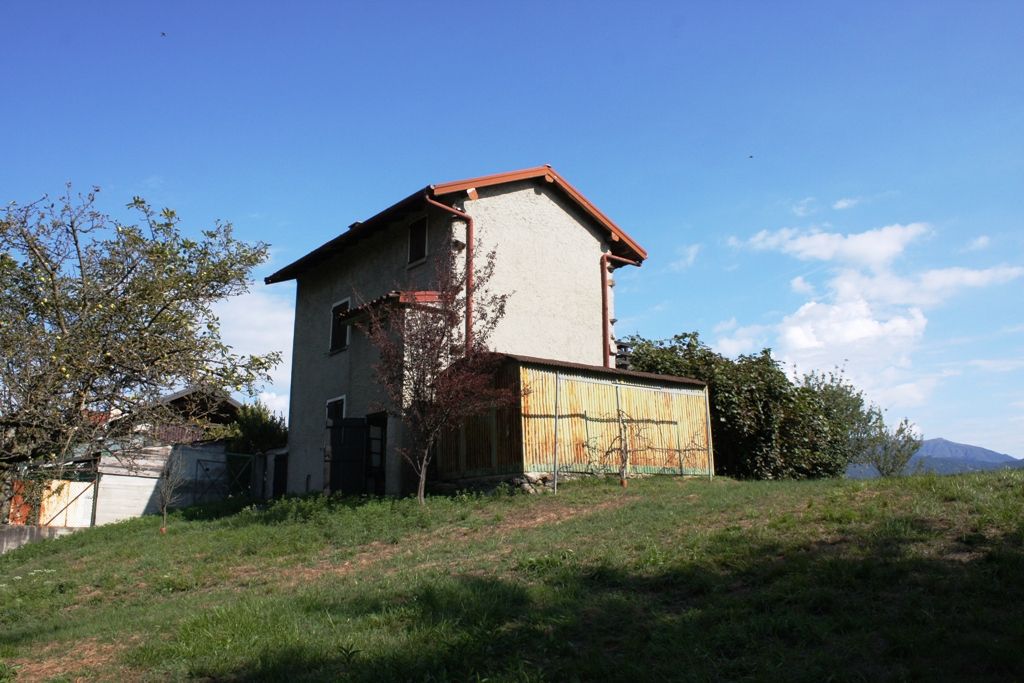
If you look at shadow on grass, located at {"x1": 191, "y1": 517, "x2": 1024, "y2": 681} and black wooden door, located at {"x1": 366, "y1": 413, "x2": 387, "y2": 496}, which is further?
black wooden door, located at {"x1": 366, "y1": 413, "x2": 387, "y2": 496}

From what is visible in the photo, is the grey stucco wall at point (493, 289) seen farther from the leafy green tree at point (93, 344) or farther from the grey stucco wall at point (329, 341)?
the leafy green tree at point (93, 344)

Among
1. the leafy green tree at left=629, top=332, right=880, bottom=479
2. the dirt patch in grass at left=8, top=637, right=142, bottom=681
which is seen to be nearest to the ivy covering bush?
the leafy green tree at left=629, top=332, right=880, bottom=479

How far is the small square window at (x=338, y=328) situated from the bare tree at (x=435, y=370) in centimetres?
467

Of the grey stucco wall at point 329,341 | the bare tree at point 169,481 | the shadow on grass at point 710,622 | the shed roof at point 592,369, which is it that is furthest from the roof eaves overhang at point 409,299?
the shadow on grass at point 710,622

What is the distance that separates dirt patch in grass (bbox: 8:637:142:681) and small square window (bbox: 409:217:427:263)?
12.4 meters

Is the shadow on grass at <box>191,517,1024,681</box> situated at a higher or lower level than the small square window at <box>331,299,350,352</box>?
lower

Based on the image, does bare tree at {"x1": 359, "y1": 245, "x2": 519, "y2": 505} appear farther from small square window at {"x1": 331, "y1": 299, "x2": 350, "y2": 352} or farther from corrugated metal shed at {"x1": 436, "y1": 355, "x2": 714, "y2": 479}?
small square window at {"x1": 331, "y1": 299, "x2": 350, "y2": 352}

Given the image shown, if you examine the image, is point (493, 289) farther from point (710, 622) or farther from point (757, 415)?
point (710, 622)

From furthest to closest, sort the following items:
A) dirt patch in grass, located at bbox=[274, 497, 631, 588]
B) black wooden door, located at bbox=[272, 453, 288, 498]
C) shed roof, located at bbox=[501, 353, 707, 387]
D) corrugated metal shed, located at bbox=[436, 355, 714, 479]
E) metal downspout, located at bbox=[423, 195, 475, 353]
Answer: black wooden door, located at bbox=[272, 453, 288, 498], metal downspout, located at bbox=[423, 195, 475, 353], shed roof, located at bbox=[501, 353, 707, 387], corrugated metal shed, located at bbox=[436, 355, 714, 479], dirt patch in grass, located at bbox=[274, 497, 631, 588]

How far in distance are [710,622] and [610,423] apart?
10084 millimetres

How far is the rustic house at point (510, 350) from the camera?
16.4 metres

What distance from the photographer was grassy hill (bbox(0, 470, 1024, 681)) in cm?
613

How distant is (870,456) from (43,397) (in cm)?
3818

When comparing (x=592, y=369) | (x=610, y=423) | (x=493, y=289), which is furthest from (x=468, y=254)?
(x=610, y=423)
